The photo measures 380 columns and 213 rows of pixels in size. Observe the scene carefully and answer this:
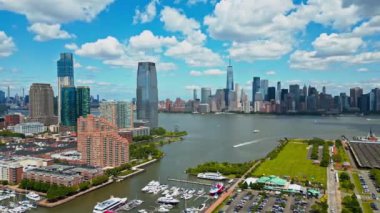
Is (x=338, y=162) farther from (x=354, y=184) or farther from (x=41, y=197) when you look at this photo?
(x=41, y=197)

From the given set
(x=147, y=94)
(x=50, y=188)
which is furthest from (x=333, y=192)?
(x=147, y=94)

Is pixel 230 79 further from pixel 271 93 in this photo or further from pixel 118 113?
pixel 118 113

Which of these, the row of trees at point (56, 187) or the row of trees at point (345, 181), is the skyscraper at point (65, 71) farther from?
the row of trees at point (345, 181)

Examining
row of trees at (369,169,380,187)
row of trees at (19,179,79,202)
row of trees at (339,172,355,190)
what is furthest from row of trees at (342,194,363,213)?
row of trees at (19,179,79,202)

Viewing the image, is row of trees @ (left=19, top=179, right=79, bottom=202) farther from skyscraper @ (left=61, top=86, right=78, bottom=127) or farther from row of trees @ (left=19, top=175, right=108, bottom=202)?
skyscraper @ (left=61, top=86, right=78, bottom=127)

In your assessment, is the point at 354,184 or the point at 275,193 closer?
the point at 275,193

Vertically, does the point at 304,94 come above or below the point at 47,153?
above

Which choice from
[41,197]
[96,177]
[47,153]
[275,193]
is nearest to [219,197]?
[275,193]
